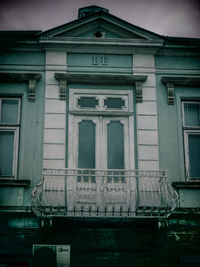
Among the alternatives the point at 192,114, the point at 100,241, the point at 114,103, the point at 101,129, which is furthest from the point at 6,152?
the point at 192,114

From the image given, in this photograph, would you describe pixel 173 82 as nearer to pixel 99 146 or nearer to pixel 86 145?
pixel 99 146

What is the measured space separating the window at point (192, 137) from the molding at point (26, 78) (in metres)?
3.26

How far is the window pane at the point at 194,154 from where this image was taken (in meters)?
8.98

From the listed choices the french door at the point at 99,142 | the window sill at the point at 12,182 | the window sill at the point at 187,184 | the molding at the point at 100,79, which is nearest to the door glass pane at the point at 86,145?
the french door at the point at 99,142

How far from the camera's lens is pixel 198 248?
8.31 metres

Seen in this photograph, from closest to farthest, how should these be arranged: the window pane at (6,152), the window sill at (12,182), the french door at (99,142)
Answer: the window sill at (12,182) → the window pane at (6,152) → the french door at (99,142)

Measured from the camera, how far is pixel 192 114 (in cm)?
944

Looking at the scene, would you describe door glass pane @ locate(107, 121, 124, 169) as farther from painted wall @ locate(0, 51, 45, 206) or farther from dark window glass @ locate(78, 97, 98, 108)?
painted wall @ locate(0, 51, 45, 206)

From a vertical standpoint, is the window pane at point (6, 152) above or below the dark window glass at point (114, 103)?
below

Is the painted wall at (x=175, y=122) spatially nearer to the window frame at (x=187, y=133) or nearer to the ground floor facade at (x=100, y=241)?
the window frame at (x=187, y=133)

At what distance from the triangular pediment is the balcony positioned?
3.07 meters

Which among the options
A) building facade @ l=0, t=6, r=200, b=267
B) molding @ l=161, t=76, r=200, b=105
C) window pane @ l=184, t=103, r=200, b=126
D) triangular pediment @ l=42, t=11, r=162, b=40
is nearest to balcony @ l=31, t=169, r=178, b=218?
building facade @ l=0, t=6, r=200, b=267

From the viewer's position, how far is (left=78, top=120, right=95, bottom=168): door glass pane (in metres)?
8.88

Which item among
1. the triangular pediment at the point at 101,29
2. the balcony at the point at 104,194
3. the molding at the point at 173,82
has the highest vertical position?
the triangular pediment at the point at 101,29
